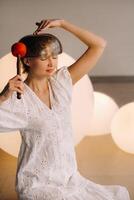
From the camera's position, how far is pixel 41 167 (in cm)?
94

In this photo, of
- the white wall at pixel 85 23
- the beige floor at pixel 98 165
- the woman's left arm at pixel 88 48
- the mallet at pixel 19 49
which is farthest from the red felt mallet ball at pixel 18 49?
the white wall at pixel 85 23

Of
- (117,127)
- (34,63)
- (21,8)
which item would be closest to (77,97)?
(117,127)

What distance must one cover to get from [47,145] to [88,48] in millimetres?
233

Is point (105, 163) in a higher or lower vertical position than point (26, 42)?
lower

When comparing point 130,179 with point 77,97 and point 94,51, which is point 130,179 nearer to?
point 77,97

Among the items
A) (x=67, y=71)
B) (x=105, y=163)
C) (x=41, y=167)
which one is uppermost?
(x=67, y=71)

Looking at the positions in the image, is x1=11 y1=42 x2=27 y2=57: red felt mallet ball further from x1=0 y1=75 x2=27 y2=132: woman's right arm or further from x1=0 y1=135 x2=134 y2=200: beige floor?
x1=0 y1=135 x2=134 y2=200: beige floor

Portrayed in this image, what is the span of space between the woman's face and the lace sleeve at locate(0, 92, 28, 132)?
69 mm

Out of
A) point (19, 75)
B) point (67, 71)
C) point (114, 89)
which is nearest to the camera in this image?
point (19, 75)

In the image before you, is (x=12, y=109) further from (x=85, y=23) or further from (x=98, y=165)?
(x=85, y=23)

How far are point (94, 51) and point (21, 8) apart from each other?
60 centimetres

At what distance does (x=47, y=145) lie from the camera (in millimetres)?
Result: 934

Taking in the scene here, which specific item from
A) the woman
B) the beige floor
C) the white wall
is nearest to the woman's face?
the woman

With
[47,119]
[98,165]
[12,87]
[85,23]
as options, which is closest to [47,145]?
[47,119]
